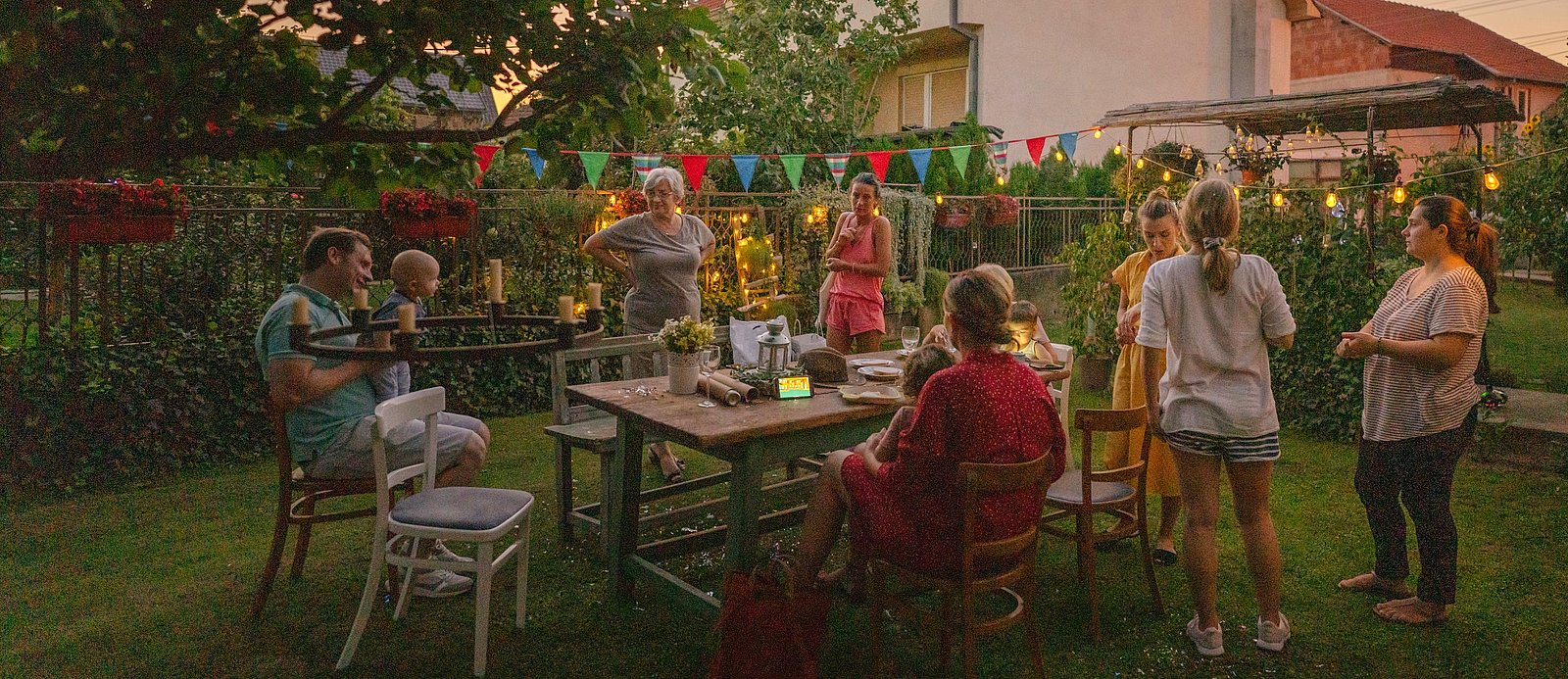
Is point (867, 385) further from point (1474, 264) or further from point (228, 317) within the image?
point (228, 317)

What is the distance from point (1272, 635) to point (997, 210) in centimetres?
927

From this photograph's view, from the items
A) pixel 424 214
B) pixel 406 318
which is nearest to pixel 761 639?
pixel 406 318

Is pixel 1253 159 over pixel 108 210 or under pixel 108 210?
over

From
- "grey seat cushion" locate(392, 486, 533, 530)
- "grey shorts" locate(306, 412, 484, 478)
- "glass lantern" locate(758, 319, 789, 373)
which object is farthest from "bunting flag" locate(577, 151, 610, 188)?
"grey seat cushion" locate(392, 486, 533, 530)

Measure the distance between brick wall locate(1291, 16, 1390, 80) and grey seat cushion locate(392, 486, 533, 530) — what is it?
29618 millimetres

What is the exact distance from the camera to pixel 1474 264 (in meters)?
3.99

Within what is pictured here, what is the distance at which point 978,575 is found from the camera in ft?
10.3

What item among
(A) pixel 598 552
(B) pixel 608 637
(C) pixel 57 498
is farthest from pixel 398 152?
(C) pixel 57 498

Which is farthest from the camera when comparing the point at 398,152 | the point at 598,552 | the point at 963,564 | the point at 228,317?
the point at 228,317

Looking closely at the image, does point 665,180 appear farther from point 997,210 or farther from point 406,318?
point 997,210

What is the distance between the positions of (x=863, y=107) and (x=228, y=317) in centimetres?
1202

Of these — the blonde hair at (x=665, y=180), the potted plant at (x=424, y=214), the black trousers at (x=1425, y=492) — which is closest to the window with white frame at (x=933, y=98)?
the potted plant at (x=424, y=214)

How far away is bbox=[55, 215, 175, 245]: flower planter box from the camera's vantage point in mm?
5453

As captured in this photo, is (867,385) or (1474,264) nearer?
(1474,264)
